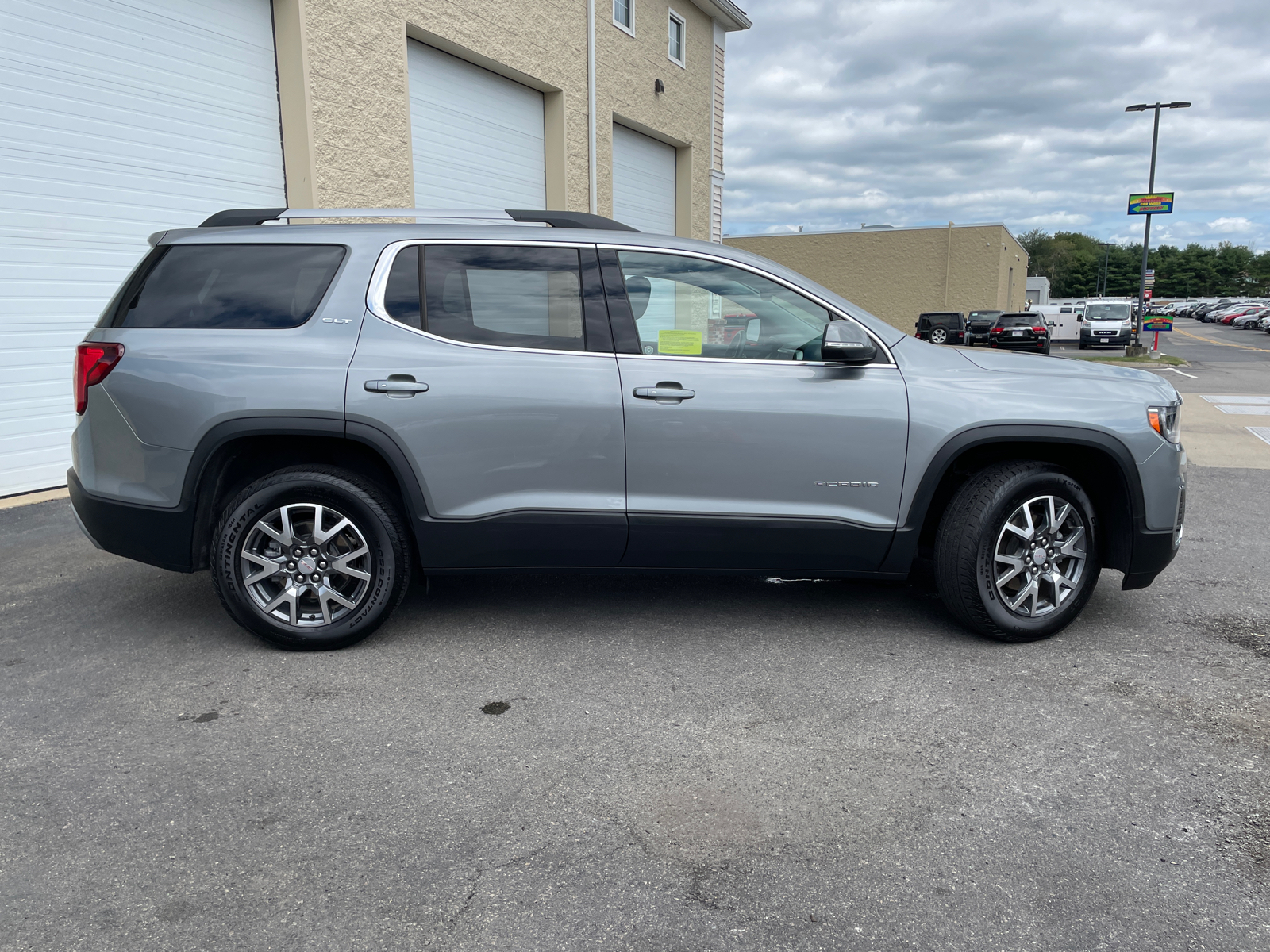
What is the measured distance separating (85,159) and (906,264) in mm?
45036

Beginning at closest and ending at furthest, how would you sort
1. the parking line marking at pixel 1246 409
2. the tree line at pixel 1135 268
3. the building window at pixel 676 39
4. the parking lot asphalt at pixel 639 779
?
the parking lot asphalt at pixel 639 779 < the parking line marking at pixel 1246 409 < the building window at pixel 676 39 < the tree line at pixel 1135 268

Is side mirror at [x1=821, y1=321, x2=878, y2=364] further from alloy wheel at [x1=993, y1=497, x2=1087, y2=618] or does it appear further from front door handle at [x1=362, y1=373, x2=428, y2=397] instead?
front door handle at [x1=362, y1=373, x2=428, y2=397]

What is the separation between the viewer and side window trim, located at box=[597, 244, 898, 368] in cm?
396

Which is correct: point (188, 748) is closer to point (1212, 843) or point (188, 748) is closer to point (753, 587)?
point (753, 587)

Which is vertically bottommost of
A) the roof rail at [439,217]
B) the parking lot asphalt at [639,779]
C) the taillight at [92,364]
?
the parking lot asphalt at [639,779]

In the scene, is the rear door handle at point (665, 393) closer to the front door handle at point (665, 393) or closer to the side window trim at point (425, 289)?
the front door handle at point (665, 393)

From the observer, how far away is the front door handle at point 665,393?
3.88 meters

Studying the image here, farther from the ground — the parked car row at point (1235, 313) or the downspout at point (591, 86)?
the downspout at point (591, 86)

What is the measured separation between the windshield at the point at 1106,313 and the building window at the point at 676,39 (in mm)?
25122

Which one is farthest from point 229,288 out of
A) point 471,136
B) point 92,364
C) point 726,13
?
point 726,13

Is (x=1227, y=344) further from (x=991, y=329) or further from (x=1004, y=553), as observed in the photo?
(x=1004, y=553)

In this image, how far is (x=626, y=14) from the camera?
606 inches

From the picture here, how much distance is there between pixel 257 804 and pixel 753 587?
9.31ft

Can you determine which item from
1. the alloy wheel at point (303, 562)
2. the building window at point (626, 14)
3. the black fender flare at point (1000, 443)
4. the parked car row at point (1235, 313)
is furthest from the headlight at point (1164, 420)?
the parked car row at point (1235, 313)
